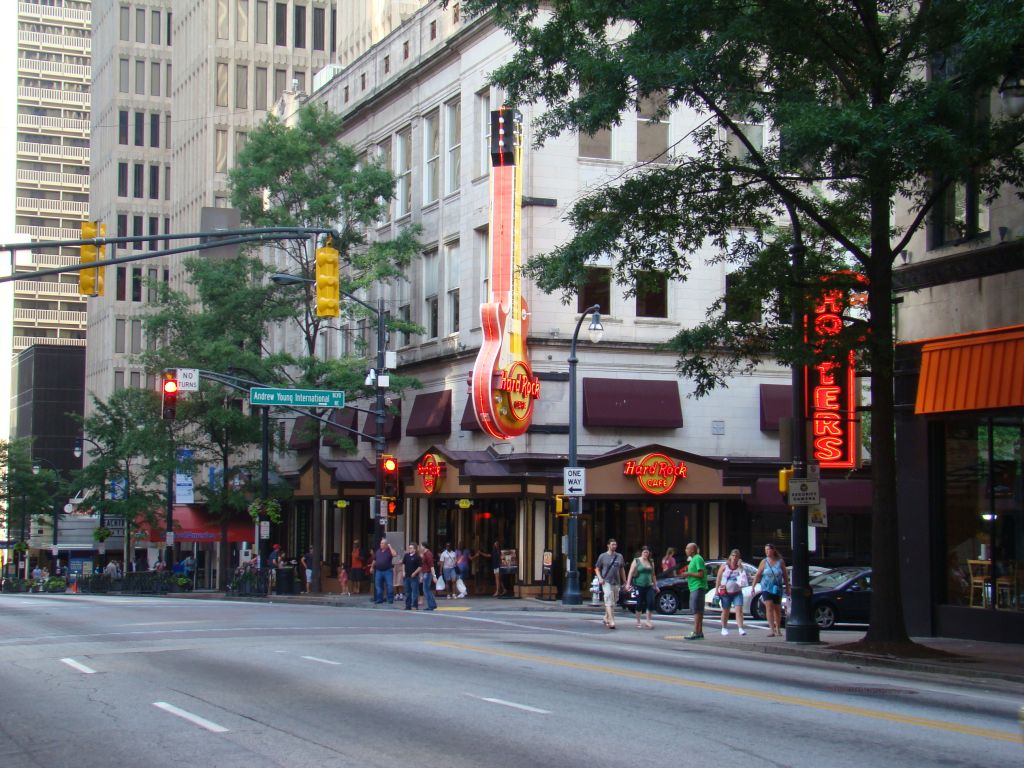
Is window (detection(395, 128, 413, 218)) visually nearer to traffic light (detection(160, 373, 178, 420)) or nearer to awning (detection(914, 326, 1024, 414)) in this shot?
traffic light (detection(160, 373, 178, 420))

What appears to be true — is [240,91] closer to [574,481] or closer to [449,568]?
[449,568]

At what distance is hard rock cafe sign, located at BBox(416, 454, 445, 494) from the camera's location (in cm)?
4349

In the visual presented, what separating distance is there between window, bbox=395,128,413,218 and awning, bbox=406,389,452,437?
749cm

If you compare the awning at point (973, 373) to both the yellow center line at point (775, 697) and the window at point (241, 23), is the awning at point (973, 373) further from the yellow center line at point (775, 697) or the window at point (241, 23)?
the window at point (241, 23)

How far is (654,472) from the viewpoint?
4231cm

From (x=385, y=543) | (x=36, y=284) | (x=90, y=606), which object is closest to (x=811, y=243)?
(x=385, y=543)

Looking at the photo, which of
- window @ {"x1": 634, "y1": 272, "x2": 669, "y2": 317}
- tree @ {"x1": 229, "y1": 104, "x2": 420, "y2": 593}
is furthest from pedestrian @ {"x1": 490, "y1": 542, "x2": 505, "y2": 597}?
window @ {"x1": 634, "y1": 272, "x2": 669, "y2": 317}

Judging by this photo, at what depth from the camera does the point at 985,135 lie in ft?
62.1

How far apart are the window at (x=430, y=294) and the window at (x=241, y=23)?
38.7m

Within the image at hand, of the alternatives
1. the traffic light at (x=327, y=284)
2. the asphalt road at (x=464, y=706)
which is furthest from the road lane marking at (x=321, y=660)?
the traffic light at (x=327, y=284)

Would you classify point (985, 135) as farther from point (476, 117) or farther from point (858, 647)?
point (476, 117)

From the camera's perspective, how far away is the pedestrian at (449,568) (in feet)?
141

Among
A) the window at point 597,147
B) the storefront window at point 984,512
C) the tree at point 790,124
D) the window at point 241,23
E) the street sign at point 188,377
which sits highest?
the window at point 241,23

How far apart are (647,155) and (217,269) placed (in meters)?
15.2
